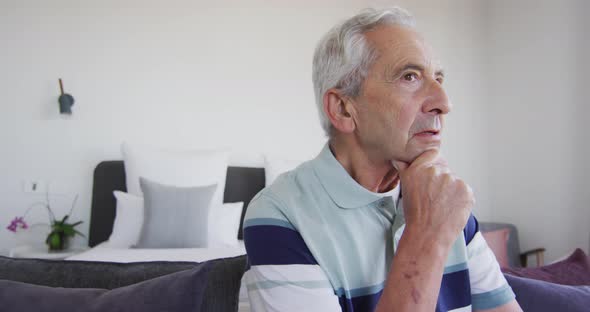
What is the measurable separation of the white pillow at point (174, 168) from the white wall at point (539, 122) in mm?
2267

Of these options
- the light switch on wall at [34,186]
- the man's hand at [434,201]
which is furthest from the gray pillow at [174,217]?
the man's hand at [434,201]

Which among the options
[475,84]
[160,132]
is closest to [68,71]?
[160,132]

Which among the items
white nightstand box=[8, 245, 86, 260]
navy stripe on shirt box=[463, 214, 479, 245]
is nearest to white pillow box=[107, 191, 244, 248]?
white nightstand box=[8, 245, 86, 260]

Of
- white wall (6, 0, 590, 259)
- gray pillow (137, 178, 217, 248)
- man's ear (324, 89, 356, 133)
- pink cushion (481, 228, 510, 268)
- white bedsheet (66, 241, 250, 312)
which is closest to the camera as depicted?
man's ear (324, 89, 356, 133)

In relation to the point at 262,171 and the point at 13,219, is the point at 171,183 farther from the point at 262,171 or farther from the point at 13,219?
the point at 13,219

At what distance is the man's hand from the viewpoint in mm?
759

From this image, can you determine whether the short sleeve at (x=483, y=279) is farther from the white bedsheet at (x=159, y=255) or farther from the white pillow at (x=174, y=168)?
the white pillow at (x=174, y=168)

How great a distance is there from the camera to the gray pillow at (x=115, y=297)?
29.7 inches

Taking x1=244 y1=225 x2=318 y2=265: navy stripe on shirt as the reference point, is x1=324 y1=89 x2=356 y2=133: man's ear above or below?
above

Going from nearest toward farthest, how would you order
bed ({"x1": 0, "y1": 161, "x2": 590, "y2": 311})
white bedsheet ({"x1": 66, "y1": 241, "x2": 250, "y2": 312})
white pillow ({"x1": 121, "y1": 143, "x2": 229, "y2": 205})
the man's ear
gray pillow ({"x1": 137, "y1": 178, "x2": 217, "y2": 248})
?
bed ({"x1": 0, "y1": 161, "x2": 590, "y2": 311}), the man's ear, white bedsheet ({"x1": 66, "y1": 241, "x2": 250, "y2": 312}), gray pillow ({"x1": 137, "y1": 178, "x2": 217, "y2": 248}), white pillow ({"x1": 121, "y1": 143, "x2": 229, "y2": 205})

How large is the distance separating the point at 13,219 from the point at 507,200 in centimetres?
376

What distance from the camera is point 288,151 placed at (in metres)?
3.29

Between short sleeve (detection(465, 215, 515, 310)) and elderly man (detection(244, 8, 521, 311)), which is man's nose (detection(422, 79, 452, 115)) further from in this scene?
short sleeve (detection(465, 215, 515, 310))

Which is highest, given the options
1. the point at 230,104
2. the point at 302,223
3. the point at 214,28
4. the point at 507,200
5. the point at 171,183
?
the point at 214,28
